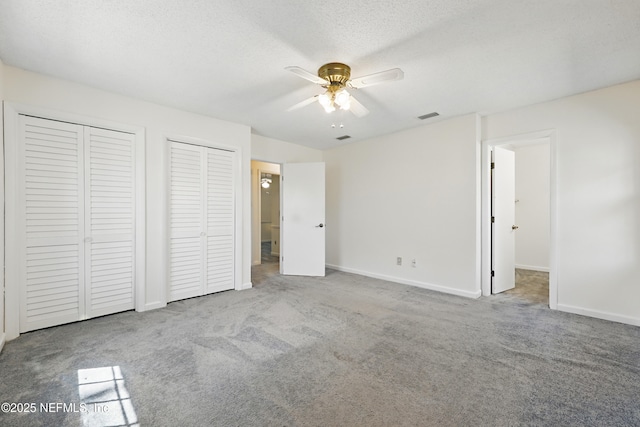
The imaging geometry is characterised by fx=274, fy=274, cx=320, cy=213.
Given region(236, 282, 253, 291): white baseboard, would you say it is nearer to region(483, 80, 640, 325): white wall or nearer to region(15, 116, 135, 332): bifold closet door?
region(15, 116, 135, 332): bifold closet door

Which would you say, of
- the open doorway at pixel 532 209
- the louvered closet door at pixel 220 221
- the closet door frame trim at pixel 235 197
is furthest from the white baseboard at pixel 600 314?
the louvered closet door at pixel 220 221

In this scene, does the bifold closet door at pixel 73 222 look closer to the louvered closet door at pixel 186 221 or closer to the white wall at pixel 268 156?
the louvered closet door at pixel 186 221

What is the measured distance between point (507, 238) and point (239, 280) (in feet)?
12.7

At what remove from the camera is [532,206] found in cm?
530

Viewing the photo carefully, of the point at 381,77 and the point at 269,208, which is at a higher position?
the point at 381,77

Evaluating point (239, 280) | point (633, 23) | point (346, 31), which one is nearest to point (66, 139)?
point (239, 280)

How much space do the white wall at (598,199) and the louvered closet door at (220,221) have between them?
395cm

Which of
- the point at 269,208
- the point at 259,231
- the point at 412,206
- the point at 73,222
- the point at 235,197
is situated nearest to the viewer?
the point at 73,222

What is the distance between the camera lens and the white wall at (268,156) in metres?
4.59

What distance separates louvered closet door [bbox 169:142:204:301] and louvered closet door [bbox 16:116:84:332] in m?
0.87

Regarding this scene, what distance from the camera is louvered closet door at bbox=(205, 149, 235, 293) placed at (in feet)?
12.1

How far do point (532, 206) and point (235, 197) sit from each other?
216 inches

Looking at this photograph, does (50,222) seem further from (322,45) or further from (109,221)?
(322,45)

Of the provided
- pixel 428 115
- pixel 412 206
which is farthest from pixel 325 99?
pixel 412 206
